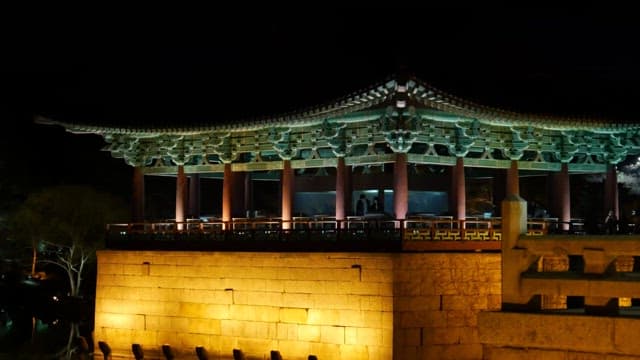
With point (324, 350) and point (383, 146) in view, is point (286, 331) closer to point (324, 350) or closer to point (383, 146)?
point (324, 350)

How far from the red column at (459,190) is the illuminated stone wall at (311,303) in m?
1.65

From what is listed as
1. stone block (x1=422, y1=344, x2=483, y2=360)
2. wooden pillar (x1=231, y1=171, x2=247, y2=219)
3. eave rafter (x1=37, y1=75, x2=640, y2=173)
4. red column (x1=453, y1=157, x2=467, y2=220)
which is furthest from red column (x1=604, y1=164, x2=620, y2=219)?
wooden pillar (x1=231, y1=171, x2=247, y2=219)

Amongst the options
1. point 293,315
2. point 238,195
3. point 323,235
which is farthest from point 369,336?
point 238,195

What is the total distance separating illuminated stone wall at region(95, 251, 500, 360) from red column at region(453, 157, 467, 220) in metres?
1.65

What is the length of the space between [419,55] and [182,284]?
26.1 feet

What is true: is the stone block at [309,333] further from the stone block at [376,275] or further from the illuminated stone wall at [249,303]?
the stone block at [376,275]

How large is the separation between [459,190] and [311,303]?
4469 millimetres

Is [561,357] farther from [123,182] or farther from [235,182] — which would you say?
[123,182]

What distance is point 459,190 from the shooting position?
2172 cm

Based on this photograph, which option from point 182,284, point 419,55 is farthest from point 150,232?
point 419,55

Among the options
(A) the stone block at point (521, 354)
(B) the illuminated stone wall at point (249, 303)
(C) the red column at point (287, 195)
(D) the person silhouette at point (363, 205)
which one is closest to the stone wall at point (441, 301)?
(B) the illuminated stone wall at point (249, 303)

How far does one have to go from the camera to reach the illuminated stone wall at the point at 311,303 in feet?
63.4

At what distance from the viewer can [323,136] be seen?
73.1 ft

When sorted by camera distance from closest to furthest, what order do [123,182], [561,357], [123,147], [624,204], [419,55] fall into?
[561,357] → [419,55] → [123,147] → [624,204] → [123,182]
